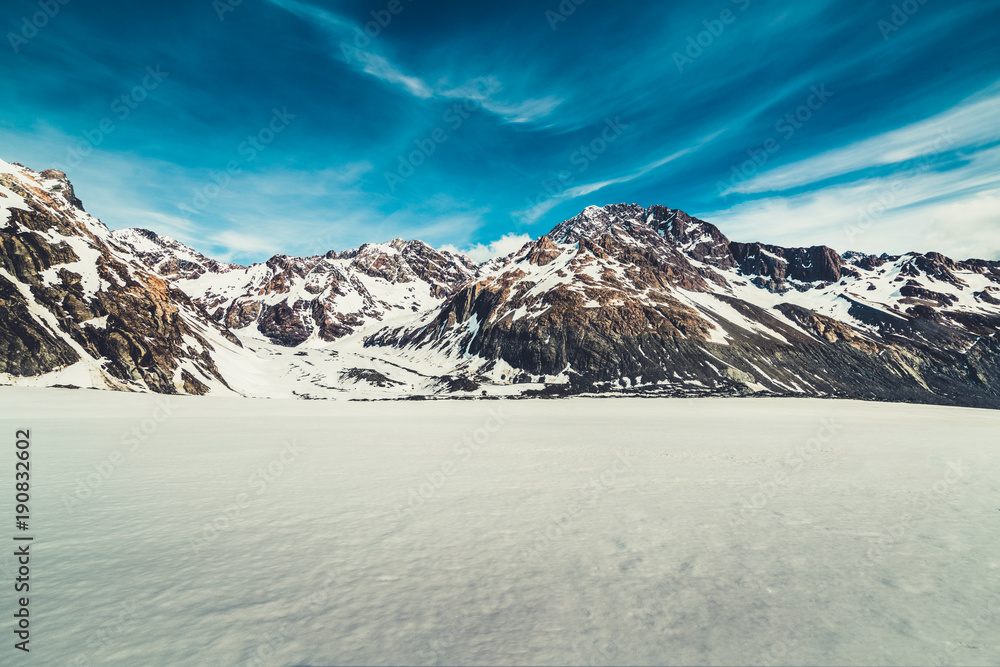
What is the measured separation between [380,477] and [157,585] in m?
9.51

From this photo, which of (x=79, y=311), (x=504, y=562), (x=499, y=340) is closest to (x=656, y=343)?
(x=499, y=340)

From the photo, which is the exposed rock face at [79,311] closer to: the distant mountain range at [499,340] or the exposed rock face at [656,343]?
the distant mountain range at [499,340]

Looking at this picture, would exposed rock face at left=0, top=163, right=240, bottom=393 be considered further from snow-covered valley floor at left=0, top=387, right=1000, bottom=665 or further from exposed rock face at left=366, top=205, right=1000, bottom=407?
exposed rock face at left=366, top=205, right=1000, bottom=407

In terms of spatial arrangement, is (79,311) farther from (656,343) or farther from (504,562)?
(656,343)

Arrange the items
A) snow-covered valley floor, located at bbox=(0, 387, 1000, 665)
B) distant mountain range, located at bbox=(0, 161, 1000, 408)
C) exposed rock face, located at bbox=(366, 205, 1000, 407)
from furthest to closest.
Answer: exposed rock face, located at bbox=(366, 205, 1000, 407)
distant mountain range, located at bbox=(0, 161, 1000, 408)
snow-covered valley floor, located at bbox=(0, 387, 1000, 665)

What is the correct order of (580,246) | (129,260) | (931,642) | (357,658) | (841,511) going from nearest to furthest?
(357,658)
(931,642)
(841,511)
(129,260)
(580,246)

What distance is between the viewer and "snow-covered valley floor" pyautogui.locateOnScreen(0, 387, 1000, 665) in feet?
20.3

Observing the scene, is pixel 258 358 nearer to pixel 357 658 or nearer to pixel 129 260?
pixel 129 260

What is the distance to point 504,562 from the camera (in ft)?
29.9

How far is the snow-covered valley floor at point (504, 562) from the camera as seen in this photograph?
6195 millimetres

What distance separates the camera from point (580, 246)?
594ft

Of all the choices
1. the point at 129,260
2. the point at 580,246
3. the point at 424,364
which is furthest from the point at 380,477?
the point at 580,246

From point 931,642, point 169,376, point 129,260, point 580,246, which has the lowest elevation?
point 931,642

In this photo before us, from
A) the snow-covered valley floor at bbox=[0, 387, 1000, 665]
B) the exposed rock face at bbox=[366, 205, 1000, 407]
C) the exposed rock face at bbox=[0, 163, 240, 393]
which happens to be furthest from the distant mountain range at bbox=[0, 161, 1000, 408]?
the snow-covered valley floor at bbox=[0, 387, 1000, 665]
